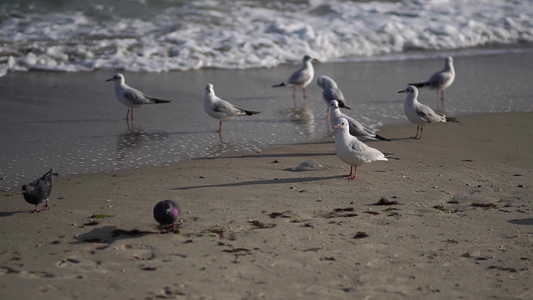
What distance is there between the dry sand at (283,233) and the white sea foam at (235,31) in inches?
241

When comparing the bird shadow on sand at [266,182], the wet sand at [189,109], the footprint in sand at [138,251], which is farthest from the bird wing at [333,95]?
the footprint in sand at [138,251]

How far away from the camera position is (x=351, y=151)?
686cm

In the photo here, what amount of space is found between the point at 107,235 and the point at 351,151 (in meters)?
2.62

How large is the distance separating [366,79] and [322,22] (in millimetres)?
4595

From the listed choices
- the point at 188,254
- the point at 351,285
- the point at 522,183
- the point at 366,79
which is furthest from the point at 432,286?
the point at 366,79

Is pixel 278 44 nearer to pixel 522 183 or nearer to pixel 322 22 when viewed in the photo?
pixel 322 22

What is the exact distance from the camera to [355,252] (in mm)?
4926

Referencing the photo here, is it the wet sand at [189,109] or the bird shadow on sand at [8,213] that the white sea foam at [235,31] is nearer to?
the wet sand at [189,109]

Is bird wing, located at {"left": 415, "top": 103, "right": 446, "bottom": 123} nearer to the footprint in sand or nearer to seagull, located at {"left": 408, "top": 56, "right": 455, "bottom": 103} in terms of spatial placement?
seagull, located at {"left": 408, "top": 56, "right": 455, "bottom": 103}

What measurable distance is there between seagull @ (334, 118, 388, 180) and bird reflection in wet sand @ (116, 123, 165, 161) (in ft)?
7.13

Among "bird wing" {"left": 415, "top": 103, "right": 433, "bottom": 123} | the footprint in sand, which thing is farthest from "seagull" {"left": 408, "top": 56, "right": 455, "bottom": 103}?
the footprint in sand

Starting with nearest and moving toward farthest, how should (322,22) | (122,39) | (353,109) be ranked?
(353,109)
(122,39)
(322,22)

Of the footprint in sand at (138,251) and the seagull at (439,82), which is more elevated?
the seagull at (439,82)

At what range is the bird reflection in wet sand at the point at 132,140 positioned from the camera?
776 centimetres
